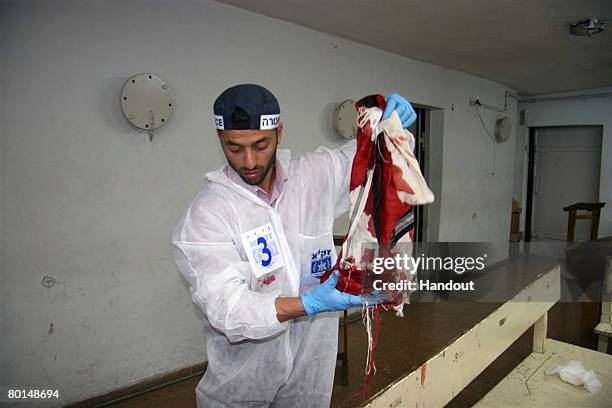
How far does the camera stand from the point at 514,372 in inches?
75.5

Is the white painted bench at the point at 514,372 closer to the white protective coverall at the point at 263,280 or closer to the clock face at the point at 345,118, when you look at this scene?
the white protective coverall at the point at 263,280

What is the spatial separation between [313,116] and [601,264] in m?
2.71

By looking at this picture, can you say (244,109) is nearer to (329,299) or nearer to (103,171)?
(329,299)

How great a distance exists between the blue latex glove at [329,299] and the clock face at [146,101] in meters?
1.51

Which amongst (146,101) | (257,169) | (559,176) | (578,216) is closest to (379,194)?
(257,169)

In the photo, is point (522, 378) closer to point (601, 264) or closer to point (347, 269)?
point (347, 269)

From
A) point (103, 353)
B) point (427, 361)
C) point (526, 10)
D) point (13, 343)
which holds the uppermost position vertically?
point (526, 10)

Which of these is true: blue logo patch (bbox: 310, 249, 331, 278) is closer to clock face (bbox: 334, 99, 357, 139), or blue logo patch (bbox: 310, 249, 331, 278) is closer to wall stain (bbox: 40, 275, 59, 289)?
wall stain (bbox: 40, 275, 59, 289)

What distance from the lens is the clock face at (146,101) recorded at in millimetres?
2145

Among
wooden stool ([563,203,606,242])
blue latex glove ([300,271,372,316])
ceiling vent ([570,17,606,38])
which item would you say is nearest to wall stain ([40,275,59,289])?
blue latex glove ([300,271,372,316])

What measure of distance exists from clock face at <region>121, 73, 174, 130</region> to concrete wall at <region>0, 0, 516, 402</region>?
2.8 inches

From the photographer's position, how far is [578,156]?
244 inches

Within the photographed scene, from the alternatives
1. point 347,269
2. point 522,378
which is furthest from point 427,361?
point 522,378

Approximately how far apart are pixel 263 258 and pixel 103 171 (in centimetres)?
127
